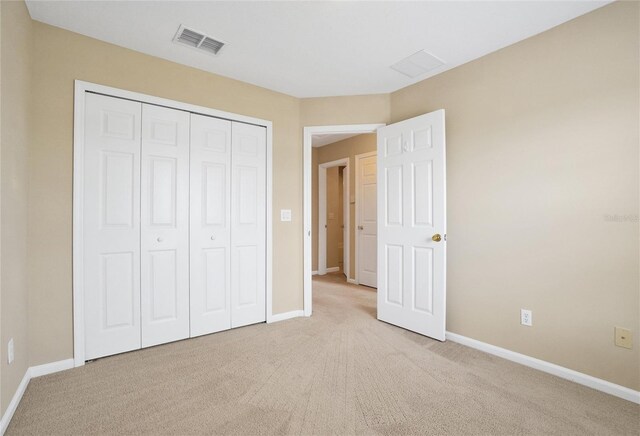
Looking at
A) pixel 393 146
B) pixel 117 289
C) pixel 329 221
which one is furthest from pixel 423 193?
pixel 329 221

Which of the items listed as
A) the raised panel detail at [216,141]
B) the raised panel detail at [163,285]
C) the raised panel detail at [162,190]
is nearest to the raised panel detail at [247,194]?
the raised panel detail at [216,141]

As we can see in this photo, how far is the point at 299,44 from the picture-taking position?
2369 mm

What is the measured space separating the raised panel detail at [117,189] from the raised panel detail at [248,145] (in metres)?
0.98

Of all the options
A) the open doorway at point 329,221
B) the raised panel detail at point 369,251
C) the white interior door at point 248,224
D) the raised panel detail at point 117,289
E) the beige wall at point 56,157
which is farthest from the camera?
the open doorway at point 329,221

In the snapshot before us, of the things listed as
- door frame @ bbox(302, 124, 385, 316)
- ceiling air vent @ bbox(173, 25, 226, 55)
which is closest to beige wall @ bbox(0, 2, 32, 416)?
ceiling air vent @ bbox(173, 25, 226, 55)

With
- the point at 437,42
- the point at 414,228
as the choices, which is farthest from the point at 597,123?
the point at 414,228

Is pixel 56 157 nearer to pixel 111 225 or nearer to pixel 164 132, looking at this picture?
pixel 111 225

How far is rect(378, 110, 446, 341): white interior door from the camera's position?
8.84 feet

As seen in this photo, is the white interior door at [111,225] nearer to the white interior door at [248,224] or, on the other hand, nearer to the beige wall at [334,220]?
the white interior door at [248,224]

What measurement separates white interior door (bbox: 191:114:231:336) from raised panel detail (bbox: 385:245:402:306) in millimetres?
1626

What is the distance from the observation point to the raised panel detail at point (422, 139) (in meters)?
2.78

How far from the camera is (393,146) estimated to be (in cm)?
310

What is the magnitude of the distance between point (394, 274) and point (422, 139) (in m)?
1.36

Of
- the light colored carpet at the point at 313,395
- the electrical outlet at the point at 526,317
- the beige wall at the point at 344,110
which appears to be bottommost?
the light colored carpet at the point at 313,395
